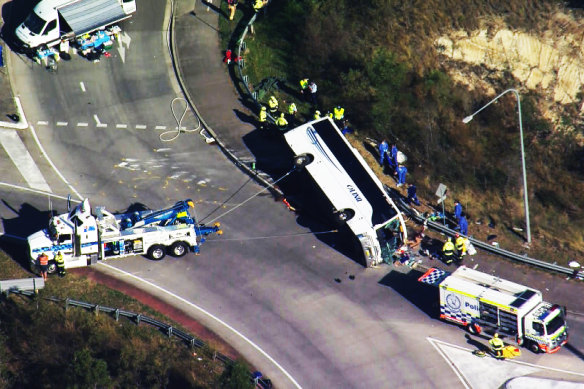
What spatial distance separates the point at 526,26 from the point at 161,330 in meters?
27.8

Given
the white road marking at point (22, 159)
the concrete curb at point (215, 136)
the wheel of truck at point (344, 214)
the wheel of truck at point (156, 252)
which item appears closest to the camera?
the wheel of truck at point (344, 214)

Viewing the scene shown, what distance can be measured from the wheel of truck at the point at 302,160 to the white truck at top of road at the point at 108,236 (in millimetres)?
5662

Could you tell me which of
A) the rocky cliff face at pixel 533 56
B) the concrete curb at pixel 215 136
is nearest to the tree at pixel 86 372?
the concrete curb at pixel 215 136

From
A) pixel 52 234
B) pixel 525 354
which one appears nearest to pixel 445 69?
pixel 525 354

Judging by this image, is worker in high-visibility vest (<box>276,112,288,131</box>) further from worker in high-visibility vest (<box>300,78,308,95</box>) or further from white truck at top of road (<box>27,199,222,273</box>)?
white truck at top of road (<box>27,199,222,273</box>)

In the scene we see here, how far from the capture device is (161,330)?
45688 mm

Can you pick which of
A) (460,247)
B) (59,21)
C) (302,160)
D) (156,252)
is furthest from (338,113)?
(59,21)

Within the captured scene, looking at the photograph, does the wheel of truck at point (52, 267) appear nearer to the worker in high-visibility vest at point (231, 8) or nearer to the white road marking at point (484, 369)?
the white road marking at point (484, 369)

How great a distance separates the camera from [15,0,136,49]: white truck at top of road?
58.8 m

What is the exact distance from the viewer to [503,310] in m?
43.5

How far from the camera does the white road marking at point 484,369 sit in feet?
141

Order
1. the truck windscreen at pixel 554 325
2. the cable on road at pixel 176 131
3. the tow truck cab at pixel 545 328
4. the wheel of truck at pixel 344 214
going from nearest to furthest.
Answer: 1. the tow truck cab at pixel 545 328
2. the truck windscreen at pixel 554 325
3. the wheel of truck at pixel 344 214
4. the cable on road at pixel 176 131

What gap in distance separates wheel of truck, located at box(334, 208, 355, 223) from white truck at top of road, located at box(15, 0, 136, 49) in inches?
822

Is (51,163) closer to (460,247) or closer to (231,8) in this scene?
(231,8)
